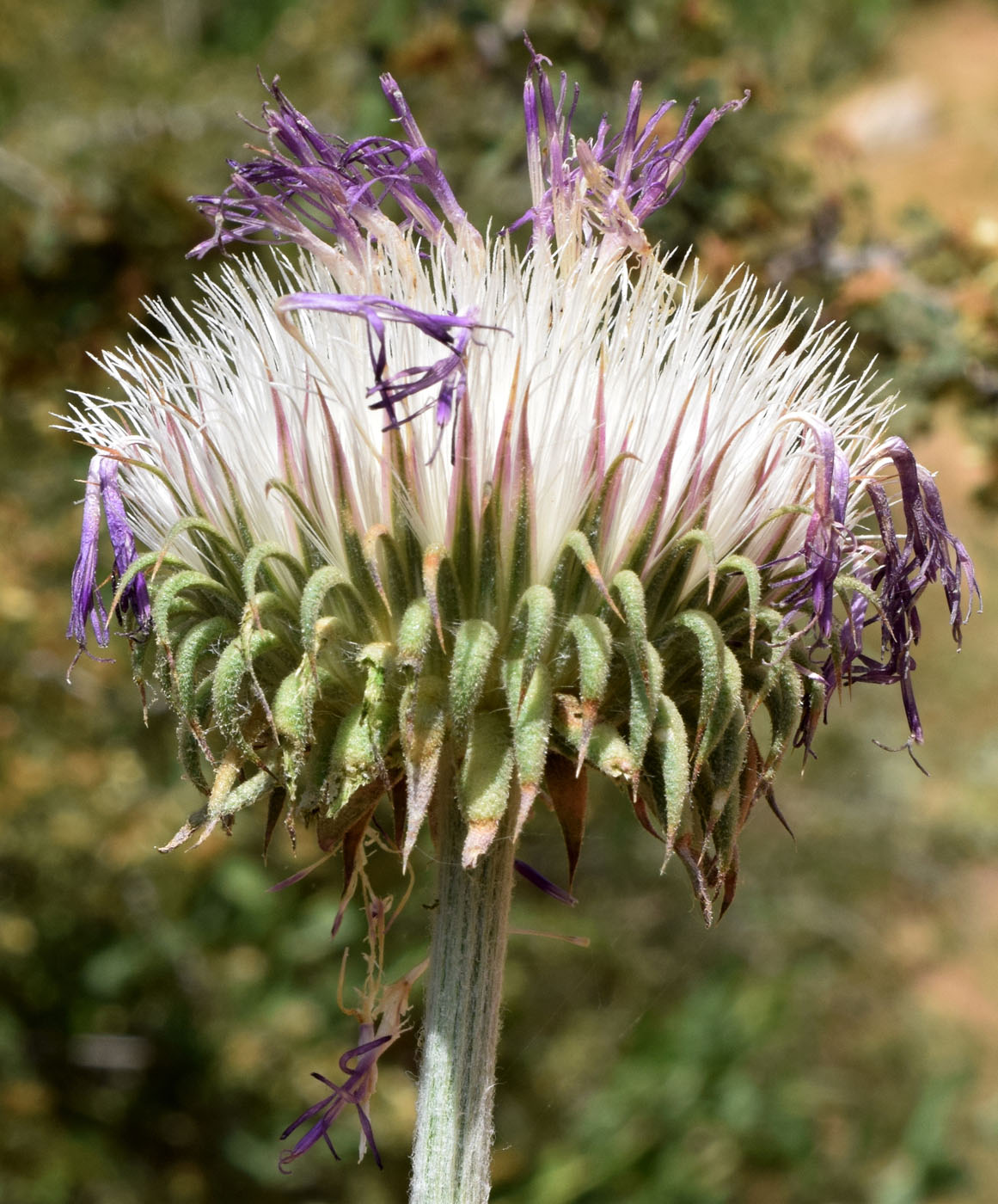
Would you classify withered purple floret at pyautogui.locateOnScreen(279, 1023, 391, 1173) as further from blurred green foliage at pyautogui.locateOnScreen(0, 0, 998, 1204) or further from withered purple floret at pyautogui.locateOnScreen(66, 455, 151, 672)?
blurred green foliage at pyautogui.locateOnScreen(0, 0, 998, 1204)

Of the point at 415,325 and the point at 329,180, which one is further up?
the point at 329,180

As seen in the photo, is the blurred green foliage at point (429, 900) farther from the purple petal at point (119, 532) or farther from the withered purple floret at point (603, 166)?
the purple petal at point (119, 532)

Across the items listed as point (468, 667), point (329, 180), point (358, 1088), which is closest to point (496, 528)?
point (468, 667)

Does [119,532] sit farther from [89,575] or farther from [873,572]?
[873,572]

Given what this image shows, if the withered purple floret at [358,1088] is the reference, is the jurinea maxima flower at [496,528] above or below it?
above

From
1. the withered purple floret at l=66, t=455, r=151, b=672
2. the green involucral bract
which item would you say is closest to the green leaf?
the green involucral bract

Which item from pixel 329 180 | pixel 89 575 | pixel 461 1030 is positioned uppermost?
pixel 329 180

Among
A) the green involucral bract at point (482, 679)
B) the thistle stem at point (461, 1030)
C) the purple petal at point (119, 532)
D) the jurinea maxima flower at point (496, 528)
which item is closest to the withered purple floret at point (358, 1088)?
the jurinea maxima flower at point (496, 528)
